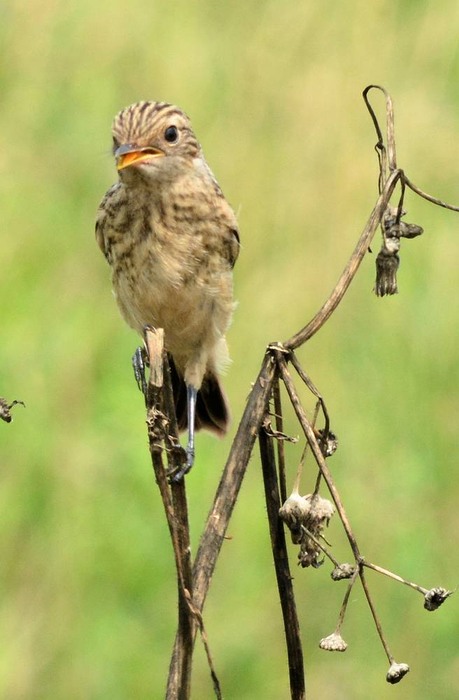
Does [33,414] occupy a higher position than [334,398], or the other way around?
[334,398]

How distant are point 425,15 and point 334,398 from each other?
1874 mm

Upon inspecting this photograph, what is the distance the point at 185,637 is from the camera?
251 centimetres

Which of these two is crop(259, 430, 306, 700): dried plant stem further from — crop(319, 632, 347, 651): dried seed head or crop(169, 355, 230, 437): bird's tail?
crop(169, 355, 230, 437): bird's tail

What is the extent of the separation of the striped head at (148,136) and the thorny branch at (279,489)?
1478 mm

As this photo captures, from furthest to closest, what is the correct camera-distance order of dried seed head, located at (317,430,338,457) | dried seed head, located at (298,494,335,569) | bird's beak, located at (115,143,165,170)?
bird's beak, located at (115,143,165,170) → dried seed head, located at (317,430,338,457) → dried seed head, located at (298,494,335,569)

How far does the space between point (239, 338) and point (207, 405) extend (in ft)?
3.14

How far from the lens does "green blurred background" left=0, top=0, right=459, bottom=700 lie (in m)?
5.60

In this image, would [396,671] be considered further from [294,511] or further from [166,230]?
[166,230]

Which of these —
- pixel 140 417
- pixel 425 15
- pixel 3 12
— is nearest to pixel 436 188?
pixel 425 15

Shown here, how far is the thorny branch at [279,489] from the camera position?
8.24 feet

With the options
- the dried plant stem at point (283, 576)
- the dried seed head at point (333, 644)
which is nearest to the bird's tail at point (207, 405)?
the dried plant stem at point (283, 576)

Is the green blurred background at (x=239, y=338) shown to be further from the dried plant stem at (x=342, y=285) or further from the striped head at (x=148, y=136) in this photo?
the dried plant stem at (x=342, y=285)

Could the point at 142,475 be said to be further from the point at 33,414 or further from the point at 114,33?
the point at 114,33

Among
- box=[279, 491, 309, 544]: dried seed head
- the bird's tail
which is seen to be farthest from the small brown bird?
box=[279, 491, 309, 544]: dried seed head
